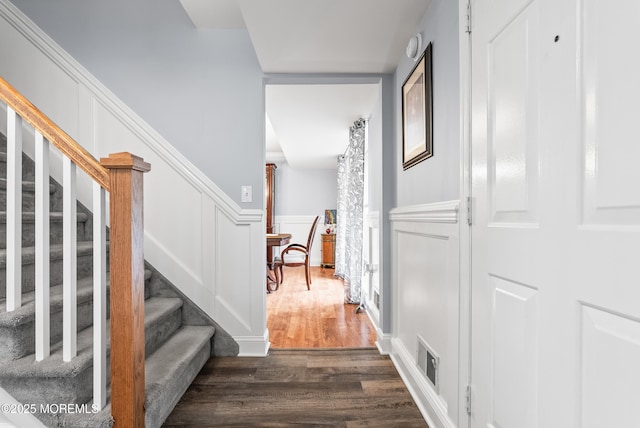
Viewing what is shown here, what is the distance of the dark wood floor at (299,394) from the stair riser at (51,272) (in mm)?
930

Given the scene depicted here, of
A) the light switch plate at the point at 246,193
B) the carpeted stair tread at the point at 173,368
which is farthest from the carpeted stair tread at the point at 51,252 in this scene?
the light switch plate at the point at 246,193

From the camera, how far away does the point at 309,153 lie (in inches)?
Result: 221

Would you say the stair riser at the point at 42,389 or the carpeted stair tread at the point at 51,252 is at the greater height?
the carpeted stair tread at the point at 51,252

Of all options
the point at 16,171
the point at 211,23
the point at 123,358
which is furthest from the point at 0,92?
the point at 211,23

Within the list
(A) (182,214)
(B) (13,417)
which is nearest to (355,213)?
(A) (182,214)

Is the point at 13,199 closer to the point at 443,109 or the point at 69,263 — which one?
the point at 69,263

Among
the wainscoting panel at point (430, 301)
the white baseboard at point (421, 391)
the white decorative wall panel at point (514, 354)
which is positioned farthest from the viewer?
the white baseboard at point (421, 391)

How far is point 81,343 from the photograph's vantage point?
5.11 ft

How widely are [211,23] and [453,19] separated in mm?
1693

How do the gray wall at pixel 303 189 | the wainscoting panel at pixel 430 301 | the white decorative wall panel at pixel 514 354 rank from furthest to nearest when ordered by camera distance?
the gray wall at pixel 303 189, the wainscoting panel at pixel 430 301, the white decorative wall panel at pixel 514 354

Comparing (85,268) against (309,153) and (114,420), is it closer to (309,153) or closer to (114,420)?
(114,420)

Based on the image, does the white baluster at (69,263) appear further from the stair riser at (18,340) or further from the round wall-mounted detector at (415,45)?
the round wall-mounted detector at (415,45)

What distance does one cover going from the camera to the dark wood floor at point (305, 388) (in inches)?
67.3

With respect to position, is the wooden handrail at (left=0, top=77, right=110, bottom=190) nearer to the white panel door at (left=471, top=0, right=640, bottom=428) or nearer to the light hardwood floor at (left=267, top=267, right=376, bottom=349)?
the white panel door at (left=471, top=0, right=640, bottom=428)
